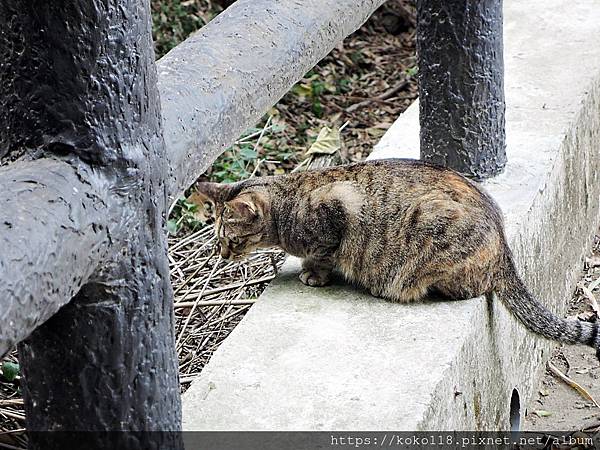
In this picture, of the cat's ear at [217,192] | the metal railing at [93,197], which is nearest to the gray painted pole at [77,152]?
the metal railing at [93,197]

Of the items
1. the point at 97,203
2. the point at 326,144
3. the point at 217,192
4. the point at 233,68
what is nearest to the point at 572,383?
the point at 217,192

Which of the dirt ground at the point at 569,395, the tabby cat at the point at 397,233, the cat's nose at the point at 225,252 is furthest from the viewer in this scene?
the dirt ground at the point at 569,395

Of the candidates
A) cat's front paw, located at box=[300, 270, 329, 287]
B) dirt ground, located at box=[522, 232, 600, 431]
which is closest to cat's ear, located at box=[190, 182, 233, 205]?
cat's front paw, located at box=[300, 270, 329, 287]

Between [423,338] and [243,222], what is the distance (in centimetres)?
89

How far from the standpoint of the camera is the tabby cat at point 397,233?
3.63 m

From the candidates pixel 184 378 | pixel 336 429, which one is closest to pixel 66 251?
pixel 336 429

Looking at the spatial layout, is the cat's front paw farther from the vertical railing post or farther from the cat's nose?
the vertical railing post

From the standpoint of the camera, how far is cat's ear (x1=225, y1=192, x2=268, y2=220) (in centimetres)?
390

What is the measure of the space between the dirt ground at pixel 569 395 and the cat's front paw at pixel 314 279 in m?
1.11

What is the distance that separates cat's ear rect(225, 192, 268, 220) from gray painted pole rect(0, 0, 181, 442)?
140 cm

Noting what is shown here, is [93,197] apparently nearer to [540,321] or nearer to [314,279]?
[314,279]

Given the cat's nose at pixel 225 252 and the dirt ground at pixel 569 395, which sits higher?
the cat's nose at pixel 225 252

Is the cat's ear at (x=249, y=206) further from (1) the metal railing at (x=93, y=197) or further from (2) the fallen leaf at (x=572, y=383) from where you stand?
(2) the fallen leaf at (x=572, y=383)

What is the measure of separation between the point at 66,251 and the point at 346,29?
2.00 metres
